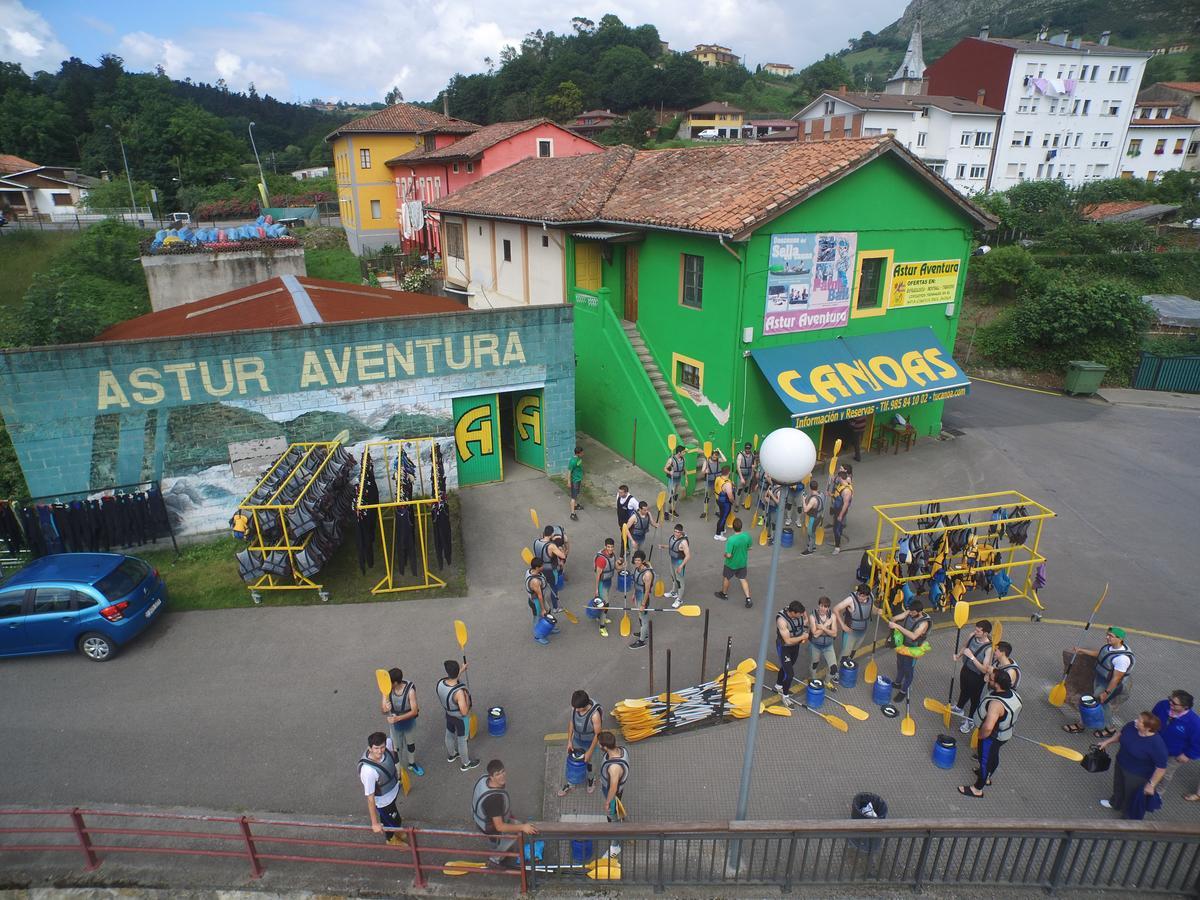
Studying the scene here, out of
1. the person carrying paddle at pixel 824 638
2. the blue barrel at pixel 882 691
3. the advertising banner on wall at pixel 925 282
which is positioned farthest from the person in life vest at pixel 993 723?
the advertising banner on wall at pixel 925 282

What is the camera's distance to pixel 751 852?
20.8 feet

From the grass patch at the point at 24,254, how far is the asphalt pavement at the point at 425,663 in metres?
26.4

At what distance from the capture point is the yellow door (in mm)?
19438

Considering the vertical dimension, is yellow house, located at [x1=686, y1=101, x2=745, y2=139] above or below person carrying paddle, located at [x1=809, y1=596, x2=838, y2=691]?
above

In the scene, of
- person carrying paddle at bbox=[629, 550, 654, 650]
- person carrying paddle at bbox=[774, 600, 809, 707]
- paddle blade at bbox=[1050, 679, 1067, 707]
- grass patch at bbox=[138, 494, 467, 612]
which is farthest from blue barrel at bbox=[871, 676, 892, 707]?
grass patch at bbox=[138, 494, 467, 612]

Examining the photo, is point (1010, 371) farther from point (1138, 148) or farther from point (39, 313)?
point (1138, 148)

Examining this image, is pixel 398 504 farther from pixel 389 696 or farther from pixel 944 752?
pixel 944 752

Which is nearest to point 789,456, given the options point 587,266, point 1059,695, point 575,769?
point 575,769

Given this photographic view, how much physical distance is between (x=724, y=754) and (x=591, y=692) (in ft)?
6.52

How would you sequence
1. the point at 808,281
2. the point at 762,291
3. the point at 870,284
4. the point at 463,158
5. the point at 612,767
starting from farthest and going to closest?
the point at 463,158
the point at 870,284
the point at 808,281
the point at 762,291
the point at 612,767

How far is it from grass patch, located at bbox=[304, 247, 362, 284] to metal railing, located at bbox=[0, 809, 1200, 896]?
107 ft

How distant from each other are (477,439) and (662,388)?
4.93 meters

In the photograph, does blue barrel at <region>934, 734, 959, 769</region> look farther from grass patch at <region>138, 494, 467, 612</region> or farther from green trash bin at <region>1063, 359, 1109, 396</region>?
green trash bin at <region>1063, 359, 1109, 396</region>

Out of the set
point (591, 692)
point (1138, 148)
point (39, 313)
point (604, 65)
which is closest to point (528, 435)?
point (591, 692)
